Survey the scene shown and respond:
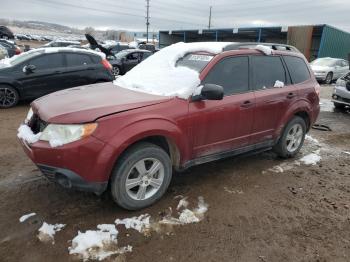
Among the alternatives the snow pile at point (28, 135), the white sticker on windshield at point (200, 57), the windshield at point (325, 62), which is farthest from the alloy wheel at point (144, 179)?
the windshield at point (325, 62)

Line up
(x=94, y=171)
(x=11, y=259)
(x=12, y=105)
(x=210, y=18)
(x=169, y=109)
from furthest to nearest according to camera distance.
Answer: (x=210, y=18) → (x=12, y=105) → (x=169, y=109) → (x=94, y=171) → (x=11, y=259)

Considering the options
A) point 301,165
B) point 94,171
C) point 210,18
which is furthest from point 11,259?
point 210,18

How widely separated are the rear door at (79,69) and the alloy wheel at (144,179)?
6077 millimetres

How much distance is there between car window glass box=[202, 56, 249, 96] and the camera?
13.4ft

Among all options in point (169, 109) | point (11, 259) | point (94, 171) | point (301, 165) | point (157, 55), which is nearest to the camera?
point (11, 259)

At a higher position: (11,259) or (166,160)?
(166,160)

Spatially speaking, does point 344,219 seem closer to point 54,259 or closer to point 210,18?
point 54,259

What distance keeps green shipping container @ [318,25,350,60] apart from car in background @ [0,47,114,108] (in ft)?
77.9

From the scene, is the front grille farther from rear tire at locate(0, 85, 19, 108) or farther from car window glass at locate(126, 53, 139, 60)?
car window glass at locate(126, 53, 139, 60)

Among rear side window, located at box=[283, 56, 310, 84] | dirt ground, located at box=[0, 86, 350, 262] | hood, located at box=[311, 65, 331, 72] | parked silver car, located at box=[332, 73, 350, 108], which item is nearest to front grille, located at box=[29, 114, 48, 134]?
dirt ground, located at box=[0, 86, 350, 262]

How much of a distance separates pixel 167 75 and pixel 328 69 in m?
17.0

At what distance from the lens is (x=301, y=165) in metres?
5.25

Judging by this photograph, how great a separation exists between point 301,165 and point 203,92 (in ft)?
8.15

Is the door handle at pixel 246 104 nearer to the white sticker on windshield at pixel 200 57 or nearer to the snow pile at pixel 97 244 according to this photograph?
the white sticker on windshield at pixel 200 57
